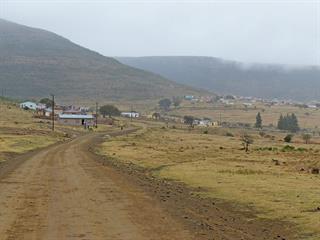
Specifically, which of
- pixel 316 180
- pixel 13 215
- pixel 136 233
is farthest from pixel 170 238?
pixel 316 180

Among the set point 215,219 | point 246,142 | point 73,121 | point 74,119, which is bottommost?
point 246,142

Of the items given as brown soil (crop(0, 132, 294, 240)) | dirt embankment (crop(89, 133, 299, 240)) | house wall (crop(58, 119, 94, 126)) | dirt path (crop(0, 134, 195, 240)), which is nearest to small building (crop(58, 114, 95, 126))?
house wall (crop(58, 119, 94, 126))

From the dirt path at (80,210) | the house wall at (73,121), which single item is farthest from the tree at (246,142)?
the house wall at (73,121)

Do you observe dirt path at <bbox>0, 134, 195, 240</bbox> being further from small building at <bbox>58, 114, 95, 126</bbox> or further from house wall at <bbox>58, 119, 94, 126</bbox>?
small building at <bbox>58, 114, 95, 126</bbox>

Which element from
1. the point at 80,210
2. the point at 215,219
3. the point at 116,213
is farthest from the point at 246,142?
the point at 116,213

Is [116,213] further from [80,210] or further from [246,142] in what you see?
[246,142]

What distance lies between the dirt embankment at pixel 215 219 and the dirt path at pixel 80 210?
0.56 meters

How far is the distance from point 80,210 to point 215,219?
4.77m

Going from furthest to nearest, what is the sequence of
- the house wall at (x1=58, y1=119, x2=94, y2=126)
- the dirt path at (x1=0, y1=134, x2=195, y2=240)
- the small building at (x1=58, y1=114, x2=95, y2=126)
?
1. the small building at (x1=58, y1=114, x2=95, y2=126)
2. the house wall at (x1=58, y1=119, x2=94, y2=126)
3. the dirt path at (x1=0, y1=134, x2=195, y2=240)

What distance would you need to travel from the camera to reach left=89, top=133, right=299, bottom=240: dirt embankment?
16.4 meters

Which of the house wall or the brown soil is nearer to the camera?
the brown soil

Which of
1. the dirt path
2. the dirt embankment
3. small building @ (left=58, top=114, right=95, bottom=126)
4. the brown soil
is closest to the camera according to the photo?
the dirt path

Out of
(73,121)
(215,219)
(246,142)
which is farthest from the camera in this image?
(73,121)

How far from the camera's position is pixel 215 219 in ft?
62.8
